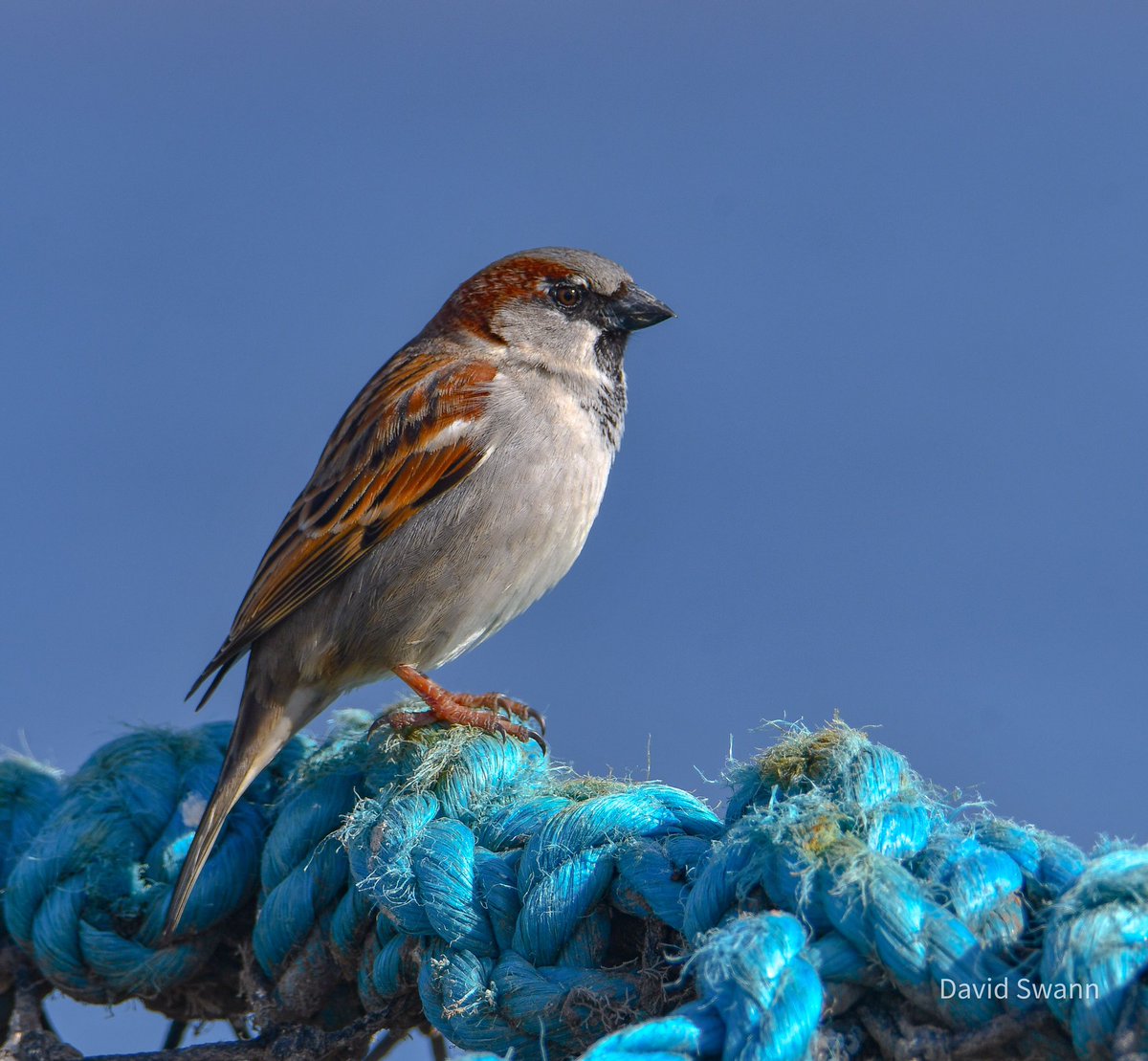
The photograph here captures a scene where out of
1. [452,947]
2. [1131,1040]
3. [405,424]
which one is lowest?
[452,947]

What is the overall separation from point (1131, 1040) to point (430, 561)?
2.38m

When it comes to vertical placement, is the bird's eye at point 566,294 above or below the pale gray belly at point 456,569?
above

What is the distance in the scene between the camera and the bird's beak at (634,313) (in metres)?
3.90

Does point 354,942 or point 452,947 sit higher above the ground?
point 452,947

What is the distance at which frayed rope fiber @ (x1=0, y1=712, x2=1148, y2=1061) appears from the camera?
1259mm

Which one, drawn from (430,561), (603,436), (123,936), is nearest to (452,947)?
(123,936)

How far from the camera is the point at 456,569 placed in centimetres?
334

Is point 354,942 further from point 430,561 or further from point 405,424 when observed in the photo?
point 405,424

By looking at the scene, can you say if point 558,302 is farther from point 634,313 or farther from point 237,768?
point 237,768

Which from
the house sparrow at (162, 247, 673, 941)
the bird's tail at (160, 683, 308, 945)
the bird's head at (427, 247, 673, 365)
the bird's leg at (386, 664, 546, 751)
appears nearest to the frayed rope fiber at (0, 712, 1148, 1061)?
the bird's tail at (160, 683, 308, 945)

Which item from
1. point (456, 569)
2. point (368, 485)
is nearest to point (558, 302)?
point (368, 485)

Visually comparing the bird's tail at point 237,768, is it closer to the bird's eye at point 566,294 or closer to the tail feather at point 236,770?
the tail feather at point 236,770

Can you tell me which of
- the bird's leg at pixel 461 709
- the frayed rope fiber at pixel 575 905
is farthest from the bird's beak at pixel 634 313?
the frayed rope fiber at pixel 575 905

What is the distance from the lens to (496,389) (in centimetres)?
A: 359
